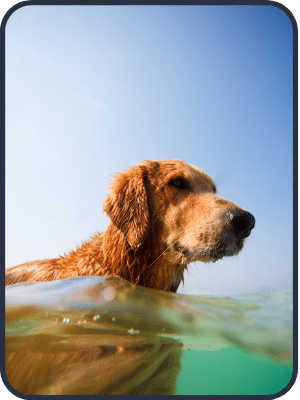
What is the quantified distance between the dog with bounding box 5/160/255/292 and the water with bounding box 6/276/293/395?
10.1 inches

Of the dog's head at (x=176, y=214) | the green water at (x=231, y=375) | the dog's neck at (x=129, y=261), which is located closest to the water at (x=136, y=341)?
the green water at (x=231, y=375)

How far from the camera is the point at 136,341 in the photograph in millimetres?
2279

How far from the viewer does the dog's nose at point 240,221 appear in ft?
8.11

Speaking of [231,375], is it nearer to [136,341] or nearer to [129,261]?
[136,341]

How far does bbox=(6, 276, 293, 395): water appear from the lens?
2.06 meters

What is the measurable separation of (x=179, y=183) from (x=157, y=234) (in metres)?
0.65

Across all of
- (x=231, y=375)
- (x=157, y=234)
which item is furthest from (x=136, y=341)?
(x=157, y=234)

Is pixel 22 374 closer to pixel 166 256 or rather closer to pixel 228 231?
pixel 166 256

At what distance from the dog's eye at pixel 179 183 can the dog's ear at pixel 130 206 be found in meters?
0.34

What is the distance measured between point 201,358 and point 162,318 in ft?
2.39

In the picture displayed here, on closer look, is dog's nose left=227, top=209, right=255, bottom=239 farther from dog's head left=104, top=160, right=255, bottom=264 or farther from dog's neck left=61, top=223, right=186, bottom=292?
dog's neck left=61, top=223, right=186, bottom=292

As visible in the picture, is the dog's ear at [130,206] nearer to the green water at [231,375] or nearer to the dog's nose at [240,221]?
the dog's nose at [240,221]
